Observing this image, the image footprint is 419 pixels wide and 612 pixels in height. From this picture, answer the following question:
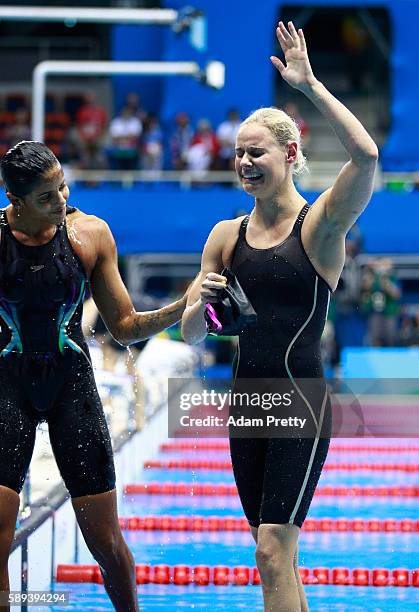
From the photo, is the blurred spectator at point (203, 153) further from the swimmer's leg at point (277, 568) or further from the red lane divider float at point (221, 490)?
the swimmer's leg at point (277, 568)

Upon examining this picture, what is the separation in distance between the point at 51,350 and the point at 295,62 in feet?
3.87

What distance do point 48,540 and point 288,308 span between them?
1925 mm

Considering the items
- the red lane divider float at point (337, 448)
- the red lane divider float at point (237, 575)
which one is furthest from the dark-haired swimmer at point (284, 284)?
the red lane divider float at point (337, 448)

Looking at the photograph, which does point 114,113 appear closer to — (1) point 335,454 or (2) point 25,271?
(1) point 335,454

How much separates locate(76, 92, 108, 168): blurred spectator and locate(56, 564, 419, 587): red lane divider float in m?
12.8

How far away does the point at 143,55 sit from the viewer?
20438 millimetres

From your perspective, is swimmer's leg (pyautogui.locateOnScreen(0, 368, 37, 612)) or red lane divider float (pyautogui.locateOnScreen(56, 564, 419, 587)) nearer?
swimmer's leg (pyautogui.locateOnScreen(0, 368, 37, 612))

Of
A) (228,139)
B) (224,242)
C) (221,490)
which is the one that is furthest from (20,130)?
(224,242)

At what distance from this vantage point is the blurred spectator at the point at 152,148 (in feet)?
58.2

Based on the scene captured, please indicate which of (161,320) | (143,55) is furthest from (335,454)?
(143,55)

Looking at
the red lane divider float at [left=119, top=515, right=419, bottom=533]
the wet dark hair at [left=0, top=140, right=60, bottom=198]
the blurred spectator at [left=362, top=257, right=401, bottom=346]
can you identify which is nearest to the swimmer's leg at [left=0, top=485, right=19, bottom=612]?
→ the wet dark hair at [left=0, top=140, right=60, bottom=198]

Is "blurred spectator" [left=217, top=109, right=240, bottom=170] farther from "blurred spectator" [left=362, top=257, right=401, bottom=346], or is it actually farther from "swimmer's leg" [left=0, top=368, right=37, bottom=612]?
"swimmer's leg" [left=0, top=368, right=37, bottom=612]

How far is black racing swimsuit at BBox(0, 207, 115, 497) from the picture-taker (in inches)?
145

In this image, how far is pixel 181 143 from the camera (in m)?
18.0
